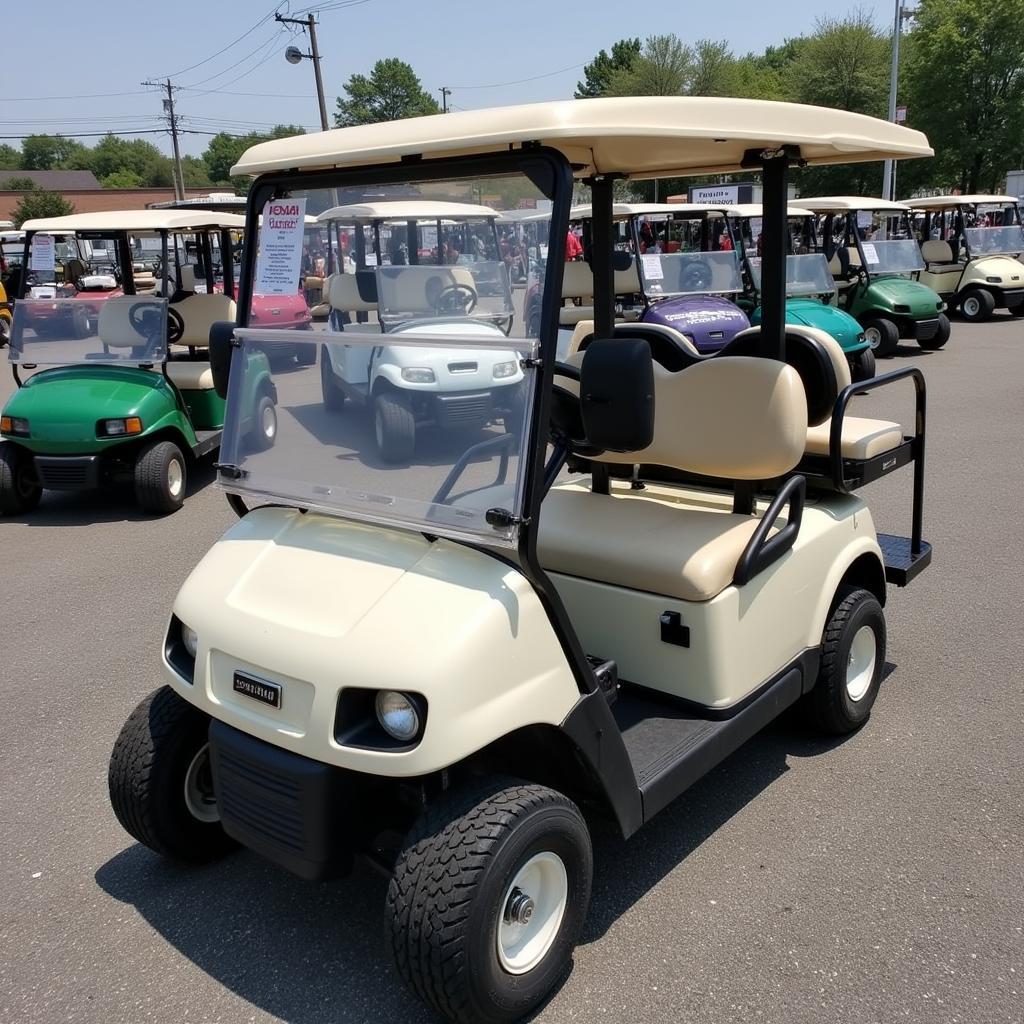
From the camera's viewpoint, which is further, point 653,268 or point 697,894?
point 653,268

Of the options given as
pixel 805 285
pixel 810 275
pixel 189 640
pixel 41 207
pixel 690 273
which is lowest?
pixel 189 640

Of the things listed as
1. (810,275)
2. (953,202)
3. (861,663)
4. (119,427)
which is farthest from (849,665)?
(953,202)

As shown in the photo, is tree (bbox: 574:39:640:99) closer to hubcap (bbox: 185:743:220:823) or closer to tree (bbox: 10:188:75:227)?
tree (bbox: 10:188:75:227)

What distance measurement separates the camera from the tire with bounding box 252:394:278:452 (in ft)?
7.75

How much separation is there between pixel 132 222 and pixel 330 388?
5076 mm

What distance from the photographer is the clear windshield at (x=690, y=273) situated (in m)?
9.79

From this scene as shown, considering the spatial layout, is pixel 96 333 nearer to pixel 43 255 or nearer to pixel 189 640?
pixel 43 255

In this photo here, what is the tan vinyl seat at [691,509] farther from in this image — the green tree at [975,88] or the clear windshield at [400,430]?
the green tree at [975,88]

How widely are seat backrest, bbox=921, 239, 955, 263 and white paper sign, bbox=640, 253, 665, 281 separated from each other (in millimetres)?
6288

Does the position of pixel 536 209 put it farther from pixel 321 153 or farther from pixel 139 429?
pixel 139 429

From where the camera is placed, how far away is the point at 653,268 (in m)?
9.78

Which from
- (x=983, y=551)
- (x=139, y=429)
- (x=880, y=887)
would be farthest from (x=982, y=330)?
(x=880, y=887)

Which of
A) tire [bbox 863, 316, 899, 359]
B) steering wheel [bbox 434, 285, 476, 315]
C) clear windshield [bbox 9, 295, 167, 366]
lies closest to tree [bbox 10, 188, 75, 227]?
tire [bbox 863, 316, 899, 359]

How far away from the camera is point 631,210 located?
31.5 ft
